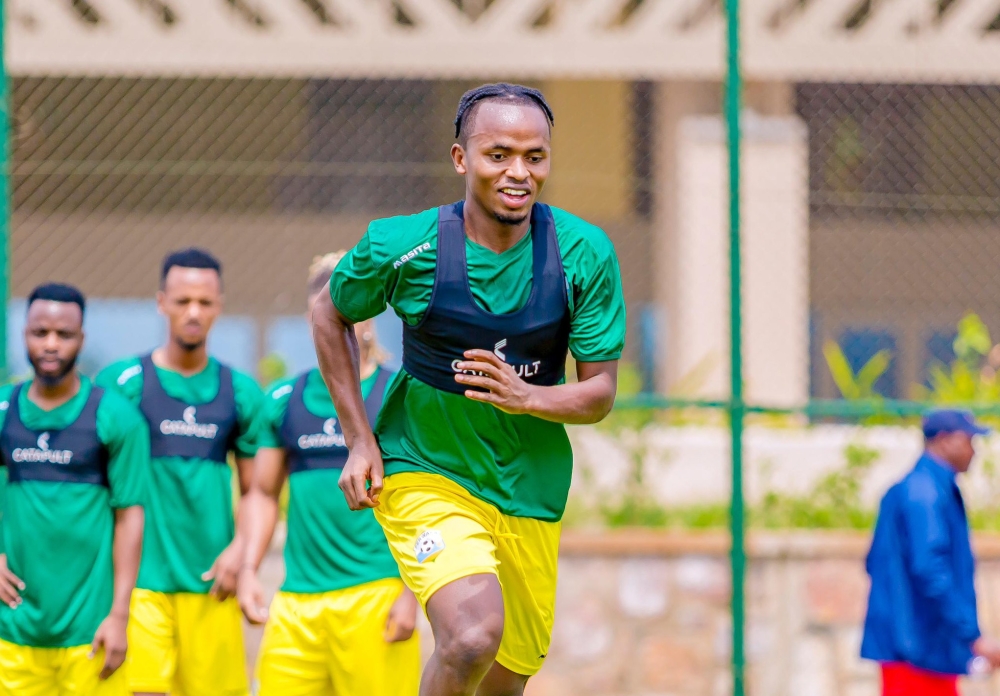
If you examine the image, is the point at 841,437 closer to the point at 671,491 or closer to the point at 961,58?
the point at 671,491

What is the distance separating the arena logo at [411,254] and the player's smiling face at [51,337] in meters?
1.85

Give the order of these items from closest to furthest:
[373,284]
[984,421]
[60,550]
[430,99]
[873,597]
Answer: [373,284] < [60,550] < [873,597] < [984,421] < [430,99]

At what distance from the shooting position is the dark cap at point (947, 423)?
636 centimetres

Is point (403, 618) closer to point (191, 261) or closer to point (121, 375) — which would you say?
point (121, 375)

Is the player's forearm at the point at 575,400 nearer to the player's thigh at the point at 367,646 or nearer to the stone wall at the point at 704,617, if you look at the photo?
the player's thigh at the point at 367,646

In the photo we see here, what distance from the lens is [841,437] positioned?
8.29 meters

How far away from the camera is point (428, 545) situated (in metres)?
3.84

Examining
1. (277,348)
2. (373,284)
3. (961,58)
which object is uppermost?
(961,58)

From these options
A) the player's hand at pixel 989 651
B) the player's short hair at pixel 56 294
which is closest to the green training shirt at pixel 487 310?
the player's short hair at pixel 56 294

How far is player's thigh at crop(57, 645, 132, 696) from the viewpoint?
16.6ft

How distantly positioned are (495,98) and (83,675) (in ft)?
8.87

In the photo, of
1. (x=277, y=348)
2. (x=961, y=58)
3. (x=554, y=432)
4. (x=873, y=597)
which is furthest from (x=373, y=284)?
(x=961, y=58)

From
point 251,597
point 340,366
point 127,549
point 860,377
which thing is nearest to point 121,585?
point 127,549

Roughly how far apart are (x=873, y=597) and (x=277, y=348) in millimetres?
5167
